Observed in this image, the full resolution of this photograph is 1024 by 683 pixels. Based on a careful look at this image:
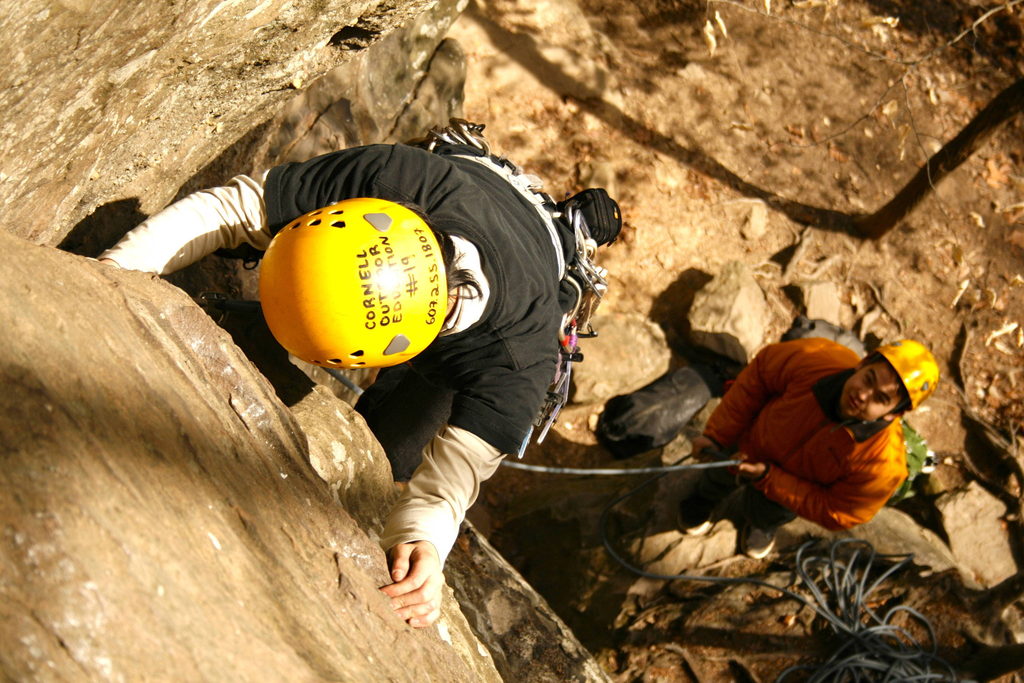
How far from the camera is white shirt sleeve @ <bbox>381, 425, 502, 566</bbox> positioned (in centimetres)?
260

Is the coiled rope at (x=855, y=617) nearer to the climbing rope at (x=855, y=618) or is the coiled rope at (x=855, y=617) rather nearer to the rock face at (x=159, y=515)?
the climbing rope at (x=855, y=618)

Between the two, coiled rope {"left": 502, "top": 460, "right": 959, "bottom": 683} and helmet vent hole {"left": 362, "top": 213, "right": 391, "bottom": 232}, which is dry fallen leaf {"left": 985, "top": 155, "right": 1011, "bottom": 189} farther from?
helmet vent hole {"left": 362, "top": 213, "right": 391, "bottom": 232}

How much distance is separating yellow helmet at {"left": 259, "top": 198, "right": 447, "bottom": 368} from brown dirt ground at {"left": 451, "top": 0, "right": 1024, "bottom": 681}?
365 centimetres

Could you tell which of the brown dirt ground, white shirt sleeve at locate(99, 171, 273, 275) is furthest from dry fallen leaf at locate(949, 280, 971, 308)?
white shirt sleeve at locate(99, 171, 273, 275)

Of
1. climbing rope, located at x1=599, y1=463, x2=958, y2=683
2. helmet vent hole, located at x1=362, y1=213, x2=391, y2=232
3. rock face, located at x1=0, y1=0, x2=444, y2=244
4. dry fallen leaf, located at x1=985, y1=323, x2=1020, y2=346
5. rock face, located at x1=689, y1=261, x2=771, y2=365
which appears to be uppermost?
rock face, located at x1=0, y1=0, x2=444, y2=244

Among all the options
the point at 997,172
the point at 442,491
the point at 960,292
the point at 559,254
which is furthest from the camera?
the point at 997,172

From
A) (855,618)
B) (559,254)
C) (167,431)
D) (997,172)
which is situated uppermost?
(167,431)

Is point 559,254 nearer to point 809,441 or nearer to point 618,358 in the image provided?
point 809,441

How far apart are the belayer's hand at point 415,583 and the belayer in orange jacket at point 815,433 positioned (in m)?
2.48

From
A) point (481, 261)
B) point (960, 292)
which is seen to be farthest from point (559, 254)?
point (960, 292)

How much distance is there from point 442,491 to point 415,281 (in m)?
0.82

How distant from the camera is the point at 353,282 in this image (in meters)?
2.46

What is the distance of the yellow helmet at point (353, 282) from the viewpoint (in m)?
2.45

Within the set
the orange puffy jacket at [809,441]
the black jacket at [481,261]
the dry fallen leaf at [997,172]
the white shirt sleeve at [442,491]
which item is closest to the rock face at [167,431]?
the white shirt sleeve at [442,491]
